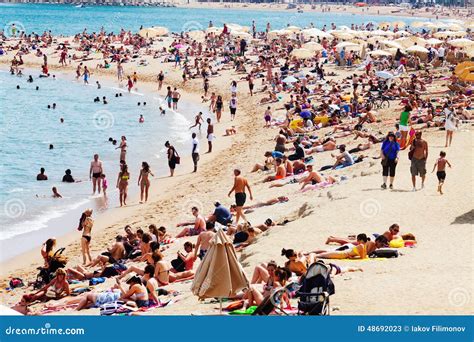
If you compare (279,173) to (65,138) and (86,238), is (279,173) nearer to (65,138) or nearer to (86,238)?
(86,238)

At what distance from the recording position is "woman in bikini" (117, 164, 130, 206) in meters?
20.3

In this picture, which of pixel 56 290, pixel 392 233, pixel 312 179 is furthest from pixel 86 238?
pixel 392 233

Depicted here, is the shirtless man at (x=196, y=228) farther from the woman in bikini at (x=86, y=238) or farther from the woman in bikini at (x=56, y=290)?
the woman in bikini at (x=56, y=290)

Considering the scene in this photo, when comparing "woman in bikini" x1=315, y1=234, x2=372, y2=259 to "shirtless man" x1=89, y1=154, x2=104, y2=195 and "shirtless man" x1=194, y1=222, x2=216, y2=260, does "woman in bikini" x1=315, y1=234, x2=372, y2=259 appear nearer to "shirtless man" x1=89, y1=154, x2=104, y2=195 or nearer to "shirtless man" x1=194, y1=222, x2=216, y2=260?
"shirtless man" x1=194, y1=222, x2=216, y2=260

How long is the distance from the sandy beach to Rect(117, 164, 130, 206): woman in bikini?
0.30 meters

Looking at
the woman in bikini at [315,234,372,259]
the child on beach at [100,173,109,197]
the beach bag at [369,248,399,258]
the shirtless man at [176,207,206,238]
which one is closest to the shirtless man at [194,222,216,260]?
the shirtless man at [176,207,206,238]

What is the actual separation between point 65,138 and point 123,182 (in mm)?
13019

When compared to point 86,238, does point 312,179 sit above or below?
above

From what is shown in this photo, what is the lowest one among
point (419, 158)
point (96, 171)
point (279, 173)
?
point (96, 171)

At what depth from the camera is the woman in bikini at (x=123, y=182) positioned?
20.3 metres

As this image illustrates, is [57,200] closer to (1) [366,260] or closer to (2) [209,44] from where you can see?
(1) [366,260]

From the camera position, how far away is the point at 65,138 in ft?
108

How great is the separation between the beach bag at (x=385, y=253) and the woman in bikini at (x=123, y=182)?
911 centimetres

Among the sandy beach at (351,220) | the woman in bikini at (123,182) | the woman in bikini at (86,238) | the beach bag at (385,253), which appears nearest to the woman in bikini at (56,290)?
the sandy beach at (351,220)
